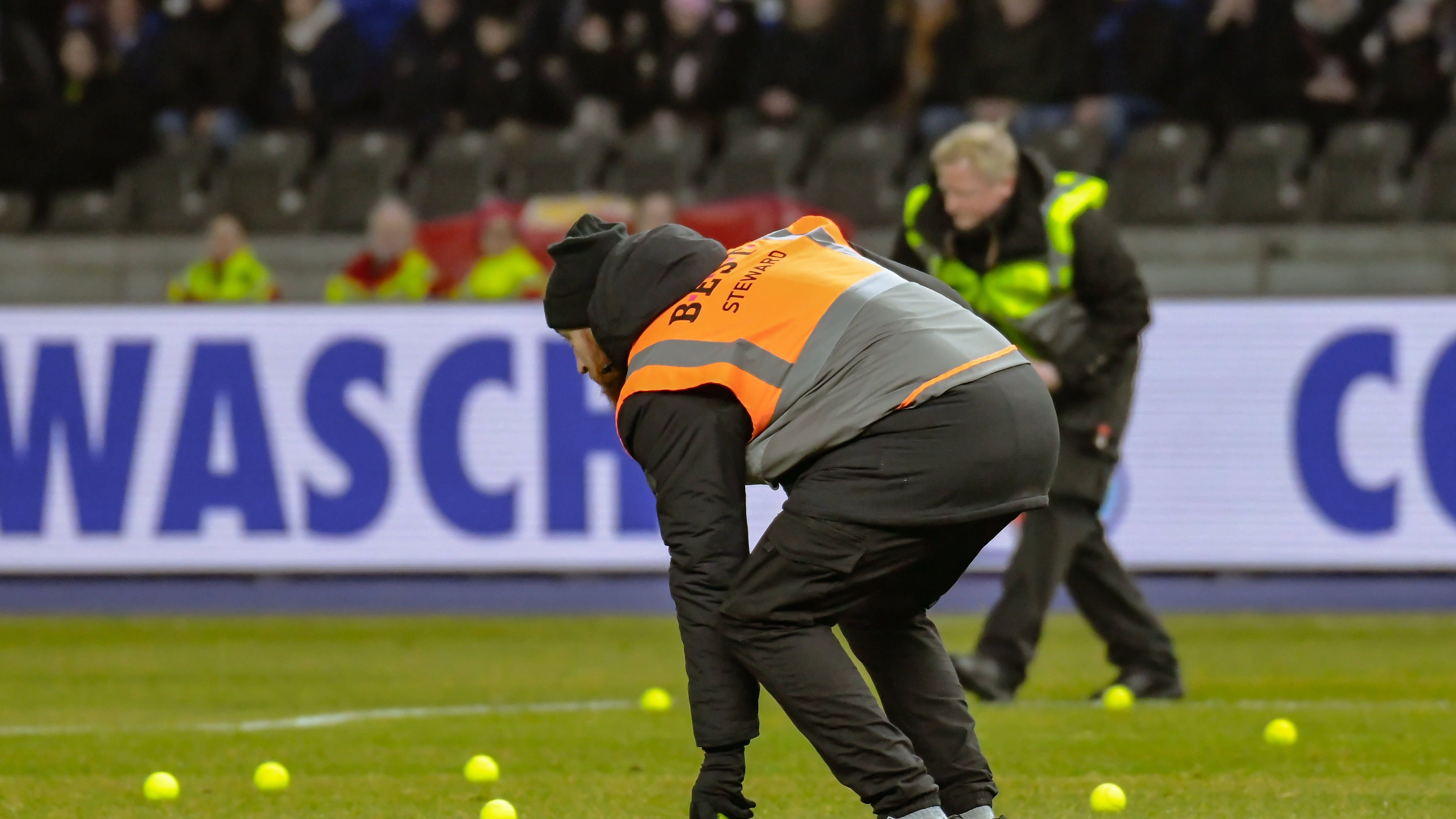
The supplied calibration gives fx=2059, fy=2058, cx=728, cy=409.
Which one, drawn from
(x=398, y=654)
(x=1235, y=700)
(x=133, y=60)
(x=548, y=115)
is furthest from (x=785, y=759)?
(x=133, y=60)

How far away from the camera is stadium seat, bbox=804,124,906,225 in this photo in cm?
1468

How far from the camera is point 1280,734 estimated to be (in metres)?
6.64

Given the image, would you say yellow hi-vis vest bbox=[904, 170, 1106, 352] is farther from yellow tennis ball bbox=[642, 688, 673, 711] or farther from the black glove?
the black glove

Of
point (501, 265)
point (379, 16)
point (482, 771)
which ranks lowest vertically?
point (482, 771)

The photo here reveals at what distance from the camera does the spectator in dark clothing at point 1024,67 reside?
48.2 feet

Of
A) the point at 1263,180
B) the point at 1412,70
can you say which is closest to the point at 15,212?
the point at 1263,180

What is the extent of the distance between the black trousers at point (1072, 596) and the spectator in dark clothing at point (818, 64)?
817 cm

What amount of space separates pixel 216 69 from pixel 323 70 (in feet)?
2.73

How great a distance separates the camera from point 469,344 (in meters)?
11.4

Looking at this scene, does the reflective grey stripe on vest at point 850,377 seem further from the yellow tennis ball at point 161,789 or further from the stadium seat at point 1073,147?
the stadium seat at point 1073,147

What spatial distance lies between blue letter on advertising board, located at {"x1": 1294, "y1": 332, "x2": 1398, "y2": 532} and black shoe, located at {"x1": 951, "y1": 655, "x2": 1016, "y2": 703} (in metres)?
4.02

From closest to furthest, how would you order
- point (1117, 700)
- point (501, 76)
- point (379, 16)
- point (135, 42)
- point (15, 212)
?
1. point (1117, 700)
2. point (15, 212)
3. point (501, 76)
4. point (135, 42)
5. point (379, 16)

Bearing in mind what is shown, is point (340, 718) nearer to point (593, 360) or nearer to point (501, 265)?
point (593, 360)

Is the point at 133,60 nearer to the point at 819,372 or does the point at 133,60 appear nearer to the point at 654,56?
the point at 654,56
